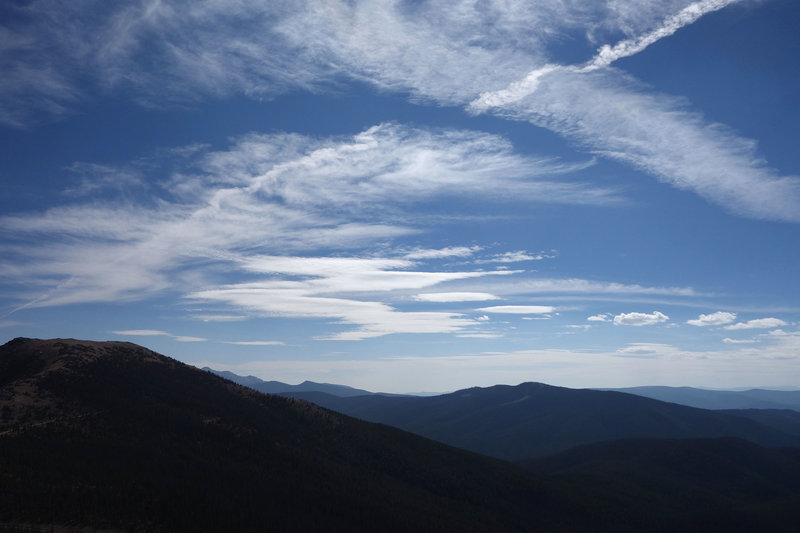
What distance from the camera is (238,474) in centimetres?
7075

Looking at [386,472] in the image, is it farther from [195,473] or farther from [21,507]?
[21,507]

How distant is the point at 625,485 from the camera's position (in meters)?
134

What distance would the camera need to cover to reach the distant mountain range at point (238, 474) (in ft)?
168

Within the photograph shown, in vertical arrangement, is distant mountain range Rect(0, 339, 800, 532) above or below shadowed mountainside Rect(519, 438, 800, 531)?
above

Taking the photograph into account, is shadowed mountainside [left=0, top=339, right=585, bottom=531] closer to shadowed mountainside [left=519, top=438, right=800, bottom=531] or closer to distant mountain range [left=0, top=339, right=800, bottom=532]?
distant mountain range [left=0, top=339, right=800, bottom=532]

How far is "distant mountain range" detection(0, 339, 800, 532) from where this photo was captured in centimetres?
5122

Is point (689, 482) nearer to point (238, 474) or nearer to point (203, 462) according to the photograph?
point (238, 474)

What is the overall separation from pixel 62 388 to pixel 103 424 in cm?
1259

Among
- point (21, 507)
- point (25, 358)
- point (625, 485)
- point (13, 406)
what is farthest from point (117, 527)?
point (625, 485)

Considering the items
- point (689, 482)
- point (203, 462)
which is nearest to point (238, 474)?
point (203, 462)

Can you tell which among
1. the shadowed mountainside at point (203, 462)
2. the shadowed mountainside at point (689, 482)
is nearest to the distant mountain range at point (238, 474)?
the shadowed mountainside at point (203, 462)

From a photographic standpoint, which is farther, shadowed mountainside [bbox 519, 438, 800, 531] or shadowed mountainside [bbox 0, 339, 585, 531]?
shadowed mountainside [bbox 519, 438, 800, 531]

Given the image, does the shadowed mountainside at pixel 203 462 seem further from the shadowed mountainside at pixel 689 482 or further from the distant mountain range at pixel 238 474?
the shadowed mountainside at pixel 689 482

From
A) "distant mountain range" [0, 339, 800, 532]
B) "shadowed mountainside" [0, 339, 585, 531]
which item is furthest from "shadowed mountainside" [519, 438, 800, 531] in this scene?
"shadowed mountainside" [0, 339, 585, 531]
